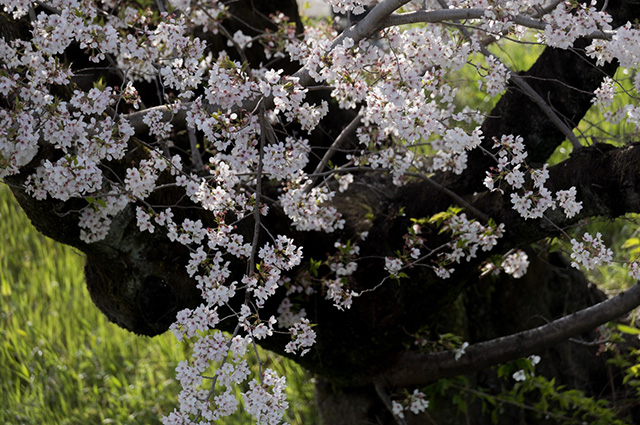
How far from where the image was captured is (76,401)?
427 centimetres

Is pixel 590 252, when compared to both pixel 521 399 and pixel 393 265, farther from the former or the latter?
pixel 521 399

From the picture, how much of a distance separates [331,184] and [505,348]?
3.38ft

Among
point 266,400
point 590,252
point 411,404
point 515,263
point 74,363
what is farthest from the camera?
point 74,363

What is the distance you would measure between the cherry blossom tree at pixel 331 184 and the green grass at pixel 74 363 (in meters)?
1.04

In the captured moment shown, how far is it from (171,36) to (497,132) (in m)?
1.33

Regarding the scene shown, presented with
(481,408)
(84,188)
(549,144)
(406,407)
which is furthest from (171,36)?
(481,408)

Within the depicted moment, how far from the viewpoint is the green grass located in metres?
4.14

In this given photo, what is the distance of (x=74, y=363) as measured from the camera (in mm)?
4418

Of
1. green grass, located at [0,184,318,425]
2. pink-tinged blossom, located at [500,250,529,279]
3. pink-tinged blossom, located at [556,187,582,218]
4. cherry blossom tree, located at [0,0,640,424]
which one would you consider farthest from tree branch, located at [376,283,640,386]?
green grass, located at [0,184,318,425]

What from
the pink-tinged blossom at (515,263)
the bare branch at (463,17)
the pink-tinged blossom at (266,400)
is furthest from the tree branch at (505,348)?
the pink-tinged blossom at (266,400)

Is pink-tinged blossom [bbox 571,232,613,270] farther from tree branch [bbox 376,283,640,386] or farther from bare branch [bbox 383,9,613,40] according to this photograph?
tree branch [bbox 376,283,640,386]

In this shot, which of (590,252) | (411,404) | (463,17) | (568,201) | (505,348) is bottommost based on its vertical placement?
(411,404)

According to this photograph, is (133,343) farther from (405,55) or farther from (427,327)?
(405,55)

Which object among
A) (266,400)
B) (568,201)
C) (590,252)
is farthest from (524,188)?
(266,400)
